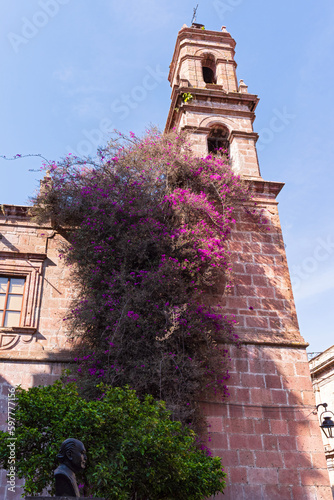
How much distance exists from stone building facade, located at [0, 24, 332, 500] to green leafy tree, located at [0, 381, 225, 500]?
268cm

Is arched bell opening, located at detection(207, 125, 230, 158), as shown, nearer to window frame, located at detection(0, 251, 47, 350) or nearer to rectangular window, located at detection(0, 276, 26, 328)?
window frame, located at detection(0, 251, 47, 350)

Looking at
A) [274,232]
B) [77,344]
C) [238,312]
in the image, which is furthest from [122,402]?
[274,232]

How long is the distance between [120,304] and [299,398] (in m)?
3.84

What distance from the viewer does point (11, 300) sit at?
1005 cm

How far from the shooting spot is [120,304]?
8734 mm

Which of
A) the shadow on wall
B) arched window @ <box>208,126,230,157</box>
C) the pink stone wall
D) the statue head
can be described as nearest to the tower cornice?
arched window @ <box>208,126,230,157</box>

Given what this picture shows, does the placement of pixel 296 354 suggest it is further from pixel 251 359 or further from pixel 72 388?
pixel 72 388

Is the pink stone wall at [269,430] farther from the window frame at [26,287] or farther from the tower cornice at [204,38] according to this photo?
the tower cornice at [204,38]

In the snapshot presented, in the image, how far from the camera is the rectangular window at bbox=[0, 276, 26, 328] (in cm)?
985

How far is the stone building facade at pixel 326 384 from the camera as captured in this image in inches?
794

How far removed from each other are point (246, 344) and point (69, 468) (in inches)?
220

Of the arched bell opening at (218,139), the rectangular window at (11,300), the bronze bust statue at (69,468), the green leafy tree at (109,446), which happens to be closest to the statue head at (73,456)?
the bronze bust statue at (69,468)

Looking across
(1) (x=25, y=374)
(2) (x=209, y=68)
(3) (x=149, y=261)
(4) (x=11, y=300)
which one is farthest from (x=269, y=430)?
(2) (x=209, y=68)

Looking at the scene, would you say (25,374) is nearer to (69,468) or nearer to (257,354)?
(257,354)
